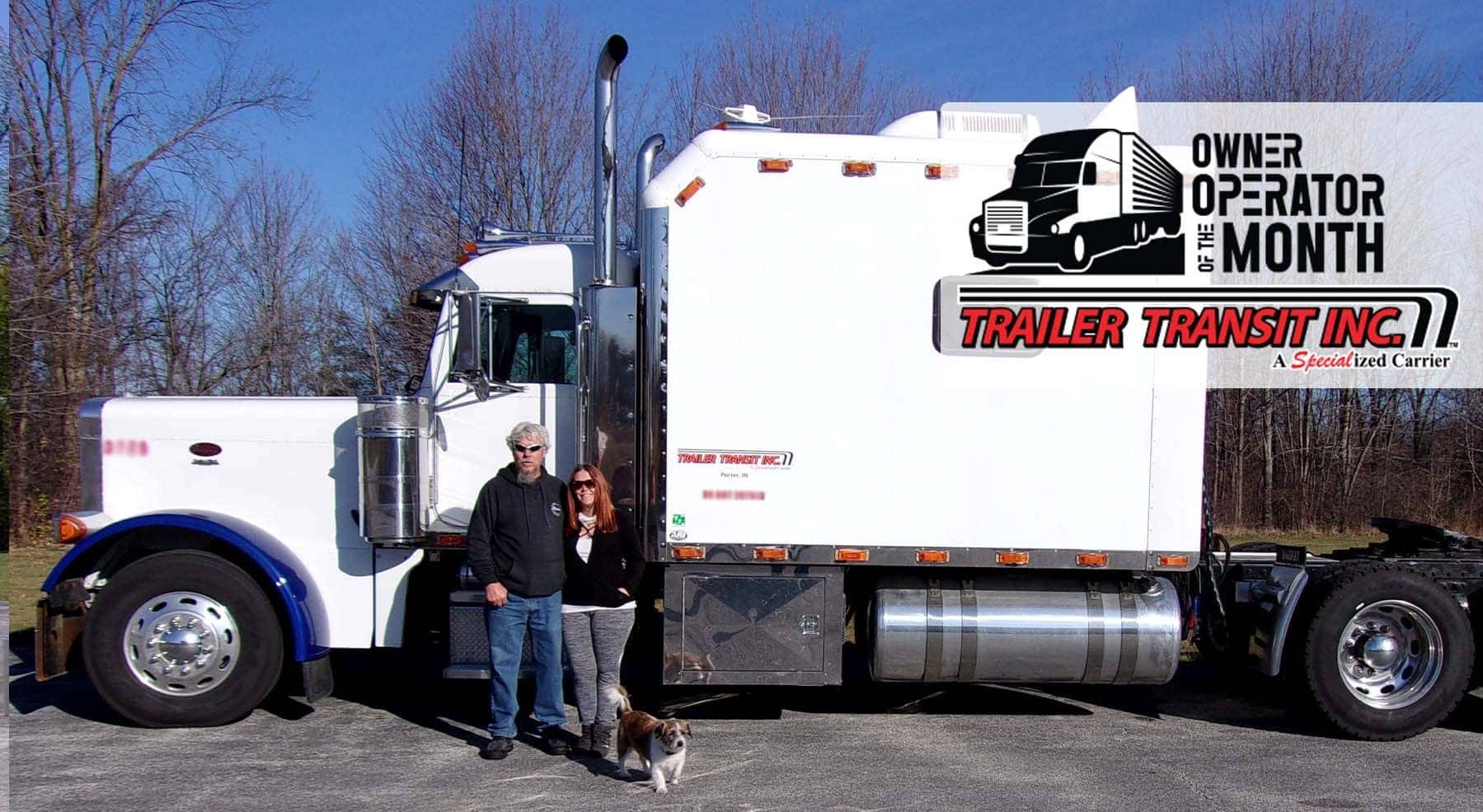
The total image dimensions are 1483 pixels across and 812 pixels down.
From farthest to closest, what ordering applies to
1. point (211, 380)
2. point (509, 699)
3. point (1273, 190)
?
point (211, 380) < point (1273, 190) < point (509, 699)

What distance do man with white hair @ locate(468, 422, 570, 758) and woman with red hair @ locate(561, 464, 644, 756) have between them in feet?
0.28

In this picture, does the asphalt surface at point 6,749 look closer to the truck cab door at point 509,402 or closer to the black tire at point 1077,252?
the truck cab door at point 509,402

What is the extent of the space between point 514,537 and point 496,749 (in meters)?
1.12

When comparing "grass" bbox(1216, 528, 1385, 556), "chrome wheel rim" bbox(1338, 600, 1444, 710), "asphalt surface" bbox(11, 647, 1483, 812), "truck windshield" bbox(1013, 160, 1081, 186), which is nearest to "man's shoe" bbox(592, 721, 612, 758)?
"asphalt surface" bbox(11, 647, 1483, 812)

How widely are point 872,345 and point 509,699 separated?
8.98 feet

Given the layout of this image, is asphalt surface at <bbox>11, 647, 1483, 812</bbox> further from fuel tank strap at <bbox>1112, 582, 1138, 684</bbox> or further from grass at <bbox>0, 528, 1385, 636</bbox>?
grass at <bbox>0, 528, 1385, 636</bbox>

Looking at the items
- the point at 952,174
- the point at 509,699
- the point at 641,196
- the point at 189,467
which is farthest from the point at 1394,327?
the point at 189,467

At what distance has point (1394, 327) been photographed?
662 centimetres

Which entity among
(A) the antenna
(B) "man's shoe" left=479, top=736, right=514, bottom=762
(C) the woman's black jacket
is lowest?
(B) "man's shoe" left=479, top=736, right=514, bottom=762

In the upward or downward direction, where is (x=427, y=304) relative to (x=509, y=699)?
upward

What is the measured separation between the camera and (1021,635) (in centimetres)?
619

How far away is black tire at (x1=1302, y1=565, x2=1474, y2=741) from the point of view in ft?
20.6

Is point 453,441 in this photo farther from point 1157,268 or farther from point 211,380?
point 211,380

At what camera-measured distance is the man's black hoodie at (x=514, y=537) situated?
573 cm
